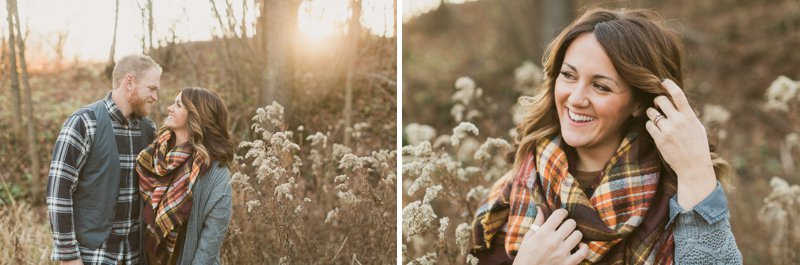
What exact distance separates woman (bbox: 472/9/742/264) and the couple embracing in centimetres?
118

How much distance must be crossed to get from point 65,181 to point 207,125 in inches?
21.5

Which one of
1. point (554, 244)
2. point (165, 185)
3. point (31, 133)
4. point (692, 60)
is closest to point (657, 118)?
point (554, 244)

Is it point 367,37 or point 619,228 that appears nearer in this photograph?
point 619,228

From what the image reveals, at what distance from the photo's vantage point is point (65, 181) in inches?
86.3

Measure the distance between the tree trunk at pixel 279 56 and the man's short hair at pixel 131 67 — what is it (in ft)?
2.11

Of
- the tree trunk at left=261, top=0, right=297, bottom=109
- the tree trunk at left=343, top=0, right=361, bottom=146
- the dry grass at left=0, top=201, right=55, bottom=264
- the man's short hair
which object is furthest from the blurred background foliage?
the dry grass at left=0, top=201, right=55, bottom=264

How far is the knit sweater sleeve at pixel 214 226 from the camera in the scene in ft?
8.04

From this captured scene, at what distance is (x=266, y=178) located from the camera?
110 inches

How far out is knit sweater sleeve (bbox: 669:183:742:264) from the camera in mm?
1749

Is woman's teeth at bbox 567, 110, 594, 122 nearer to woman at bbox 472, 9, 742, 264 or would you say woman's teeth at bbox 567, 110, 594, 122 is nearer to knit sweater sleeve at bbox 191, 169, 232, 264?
woman at bbox 472, 9, 742, 264

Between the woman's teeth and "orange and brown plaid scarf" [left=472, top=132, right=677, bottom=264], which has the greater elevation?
the woman's teeth

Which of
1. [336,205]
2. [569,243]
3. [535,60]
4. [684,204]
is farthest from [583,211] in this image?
[535,60]

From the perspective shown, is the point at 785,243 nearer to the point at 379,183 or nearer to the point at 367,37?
the point at 379,183

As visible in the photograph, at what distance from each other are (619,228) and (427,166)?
3.07 ft
